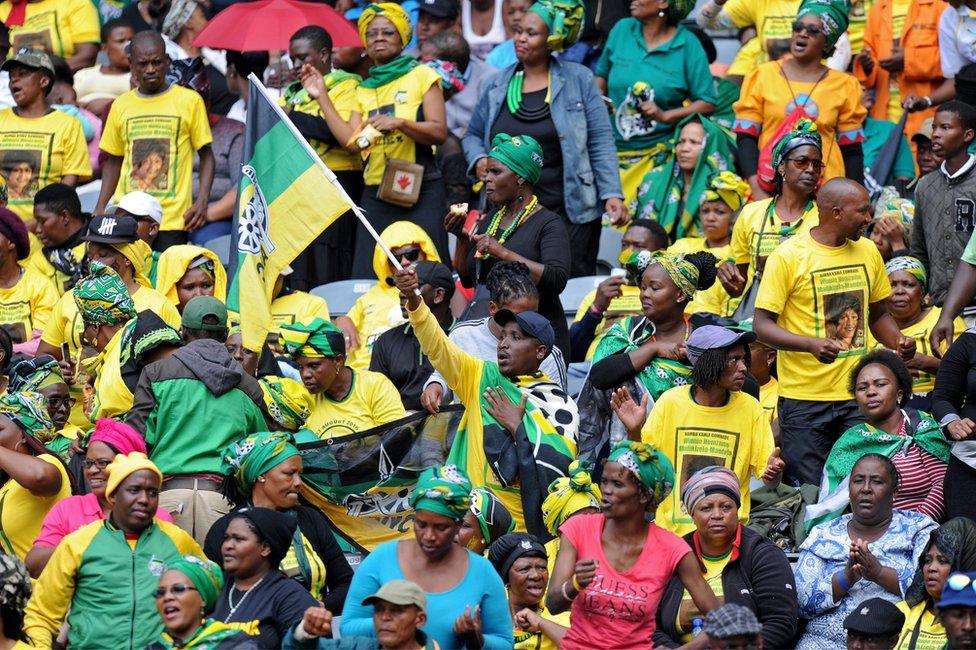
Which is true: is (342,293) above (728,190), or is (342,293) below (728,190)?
below

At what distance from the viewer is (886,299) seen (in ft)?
35.5

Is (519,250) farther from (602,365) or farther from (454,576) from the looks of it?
(454,576)

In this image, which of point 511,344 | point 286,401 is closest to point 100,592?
point 286,401

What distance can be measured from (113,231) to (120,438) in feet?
9.16

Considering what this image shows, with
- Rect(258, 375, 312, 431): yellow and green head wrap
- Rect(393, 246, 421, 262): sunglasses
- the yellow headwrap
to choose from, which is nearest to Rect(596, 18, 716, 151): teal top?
Rect(393, 246, 421, 262): sunglasses

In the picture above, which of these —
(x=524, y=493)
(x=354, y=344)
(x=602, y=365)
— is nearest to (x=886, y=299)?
(x=602, y=365)

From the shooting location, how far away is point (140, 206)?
12.6 m

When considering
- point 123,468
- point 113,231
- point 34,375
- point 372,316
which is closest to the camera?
point 123,468

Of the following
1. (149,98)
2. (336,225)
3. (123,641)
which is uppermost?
(123,641)

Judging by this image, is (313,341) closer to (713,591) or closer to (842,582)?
(713,591)

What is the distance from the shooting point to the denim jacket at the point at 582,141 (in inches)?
510

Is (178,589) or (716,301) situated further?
(716,301)

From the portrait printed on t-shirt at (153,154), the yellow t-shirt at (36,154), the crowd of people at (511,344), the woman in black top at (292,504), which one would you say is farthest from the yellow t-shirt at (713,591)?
the yellow t-shirt at (36,154)

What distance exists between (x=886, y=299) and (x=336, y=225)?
454 centimetres
